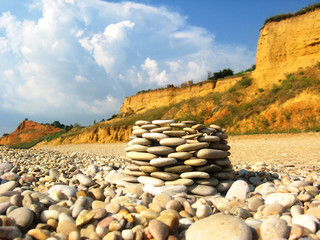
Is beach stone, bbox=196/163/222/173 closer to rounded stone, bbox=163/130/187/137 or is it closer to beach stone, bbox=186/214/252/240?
rounded stone, bbox=163/130/187/137

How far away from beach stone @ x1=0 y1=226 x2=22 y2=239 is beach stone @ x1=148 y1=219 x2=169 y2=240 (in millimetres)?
1087

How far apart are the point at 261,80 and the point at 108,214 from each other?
24.7m

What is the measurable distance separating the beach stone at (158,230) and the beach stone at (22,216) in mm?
1118

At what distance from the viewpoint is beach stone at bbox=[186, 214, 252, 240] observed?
1.87 meters

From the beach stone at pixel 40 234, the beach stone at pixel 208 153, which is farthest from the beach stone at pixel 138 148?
the beach stone at pixel 40 234

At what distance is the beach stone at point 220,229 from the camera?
1870 millimetres

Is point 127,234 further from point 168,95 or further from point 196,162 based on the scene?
point 168,95

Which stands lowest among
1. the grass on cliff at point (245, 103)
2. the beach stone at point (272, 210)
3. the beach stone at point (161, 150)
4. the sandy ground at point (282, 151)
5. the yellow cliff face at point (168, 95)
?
the sandy ground at point (282, 151)

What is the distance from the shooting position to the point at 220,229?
1.93 meters

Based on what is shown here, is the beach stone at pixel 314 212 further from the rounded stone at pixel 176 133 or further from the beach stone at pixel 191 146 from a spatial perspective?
the rounded stone at pixel 176 133

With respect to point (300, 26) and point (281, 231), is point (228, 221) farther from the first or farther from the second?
point (300, 26)

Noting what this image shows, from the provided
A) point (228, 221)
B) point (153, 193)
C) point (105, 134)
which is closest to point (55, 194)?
point (153, 193)

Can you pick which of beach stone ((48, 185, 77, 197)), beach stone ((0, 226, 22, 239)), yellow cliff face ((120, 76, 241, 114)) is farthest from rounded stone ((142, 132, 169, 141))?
yellow cliff face ((120, 76, 241, 114))

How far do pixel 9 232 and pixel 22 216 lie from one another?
0.92ft
